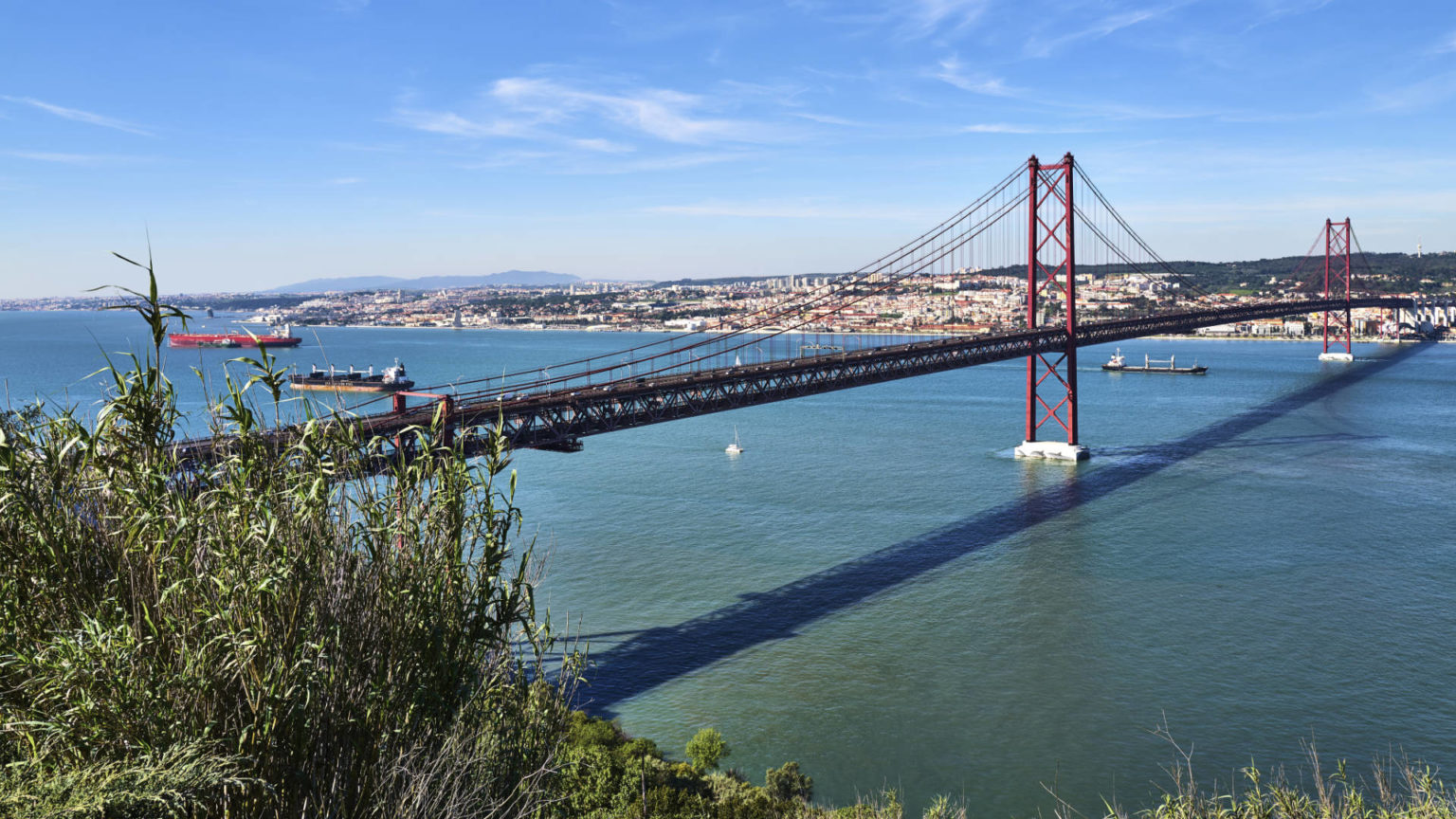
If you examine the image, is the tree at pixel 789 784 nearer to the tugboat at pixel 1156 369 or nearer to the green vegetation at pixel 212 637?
the green vegetation at pixel 212 637

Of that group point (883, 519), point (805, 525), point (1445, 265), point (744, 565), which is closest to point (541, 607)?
point (744, 565)

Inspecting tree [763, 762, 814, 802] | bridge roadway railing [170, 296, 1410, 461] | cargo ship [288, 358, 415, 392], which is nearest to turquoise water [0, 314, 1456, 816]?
tree [763, 762, 814, 802]

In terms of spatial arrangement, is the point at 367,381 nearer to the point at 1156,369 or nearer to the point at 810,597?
the point at 810,597

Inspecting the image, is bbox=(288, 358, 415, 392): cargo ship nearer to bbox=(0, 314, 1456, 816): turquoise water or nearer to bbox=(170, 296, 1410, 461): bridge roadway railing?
bbox=(0, 314, 1456, 816): turquoise water

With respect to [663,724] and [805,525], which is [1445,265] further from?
[663,724]

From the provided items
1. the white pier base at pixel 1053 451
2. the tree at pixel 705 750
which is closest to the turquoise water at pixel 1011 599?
the tree at pixel 705 750

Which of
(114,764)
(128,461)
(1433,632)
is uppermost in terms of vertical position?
(128,461)
